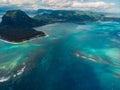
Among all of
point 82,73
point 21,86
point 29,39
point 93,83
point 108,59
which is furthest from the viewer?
point 29,39

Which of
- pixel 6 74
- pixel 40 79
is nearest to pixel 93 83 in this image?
pixel 40 79

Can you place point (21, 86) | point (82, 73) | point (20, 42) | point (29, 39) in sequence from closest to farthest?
point (21, 86)
point (82, 73)
point (20, 42)
point (29, 39)

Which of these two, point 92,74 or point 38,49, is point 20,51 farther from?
point 92,74

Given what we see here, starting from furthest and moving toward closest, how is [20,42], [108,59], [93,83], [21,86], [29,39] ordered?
[29,39]
[20,42]
[108,59]
[93,83]
[21,86]

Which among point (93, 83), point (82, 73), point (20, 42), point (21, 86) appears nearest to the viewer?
point (21, 86)

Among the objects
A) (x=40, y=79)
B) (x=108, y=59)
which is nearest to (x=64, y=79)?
(x=40, y=79)

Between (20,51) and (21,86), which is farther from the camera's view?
(20,51)

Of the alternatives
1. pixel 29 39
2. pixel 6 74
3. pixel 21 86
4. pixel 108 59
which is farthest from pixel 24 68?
pixel 29 39

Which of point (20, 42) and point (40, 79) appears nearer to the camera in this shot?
point (40, 79)

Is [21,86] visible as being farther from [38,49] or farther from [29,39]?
[29,39]
